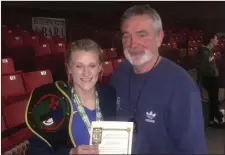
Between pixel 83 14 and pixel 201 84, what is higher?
pixel 83 14

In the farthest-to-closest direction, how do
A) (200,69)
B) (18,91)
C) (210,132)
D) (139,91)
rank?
(200,69)
(210,132)
(18,91)
(139,91)

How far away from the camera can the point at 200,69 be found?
3.39 m

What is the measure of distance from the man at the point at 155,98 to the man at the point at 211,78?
2283mm

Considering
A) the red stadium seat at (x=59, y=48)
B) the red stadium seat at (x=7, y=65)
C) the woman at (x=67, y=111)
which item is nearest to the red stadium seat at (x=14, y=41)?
the red stadium seat at (x=59, y=48)

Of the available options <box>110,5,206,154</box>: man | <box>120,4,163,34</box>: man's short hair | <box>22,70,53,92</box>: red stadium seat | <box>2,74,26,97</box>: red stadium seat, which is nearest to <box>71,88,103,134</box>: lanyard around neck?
<box>110,5,206,154</box>: man

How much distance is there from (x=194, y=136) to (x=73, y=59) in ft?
1.47

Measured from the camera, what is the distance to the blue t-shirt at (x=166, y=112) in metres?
1.03

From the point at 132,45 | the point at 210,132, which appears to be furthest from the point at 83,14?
the point at 132,45

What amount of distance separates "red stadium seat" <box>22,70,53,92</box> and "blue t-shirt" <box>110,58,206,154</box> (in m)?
1.52

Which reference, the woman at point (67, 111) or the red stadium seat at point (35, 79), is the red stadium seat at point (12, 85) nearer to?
the red stadium seat at point (35, 79)

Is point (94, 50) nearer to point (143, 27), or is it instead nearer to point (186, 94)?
point (143, 27)

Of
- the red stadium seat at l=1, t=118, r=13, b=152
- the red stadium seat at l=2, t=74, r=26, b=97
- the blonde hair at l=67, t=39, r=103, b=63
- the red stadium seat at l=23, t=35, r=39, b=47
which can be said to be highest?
the blonde hair at l=67, t=39, r=103, b=63

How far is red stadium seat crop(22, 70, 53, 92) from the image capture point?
8.31 feet

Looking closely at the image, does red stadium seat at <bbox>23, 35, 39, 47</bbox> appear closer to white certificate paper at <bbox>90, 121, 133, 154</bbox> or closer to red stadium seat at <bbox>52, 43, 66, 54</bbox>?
red stadium seat at <bbox>52, 43, 66, 54</bbox>
